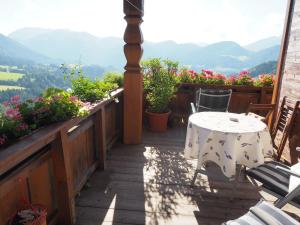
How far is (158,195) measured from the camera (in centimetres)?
238

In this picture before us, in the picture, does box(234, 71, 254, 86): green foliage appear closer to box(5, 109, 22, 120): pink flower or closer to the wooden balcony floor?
the wooden balcony floor

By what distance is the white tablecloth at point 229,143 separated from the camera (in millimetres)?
2107

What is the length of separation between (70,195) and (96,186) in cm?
64

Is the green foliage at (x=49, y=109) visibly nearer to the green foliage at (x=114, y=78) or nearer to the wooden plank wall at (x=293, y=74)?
the green foliage at (x=114, y=78)

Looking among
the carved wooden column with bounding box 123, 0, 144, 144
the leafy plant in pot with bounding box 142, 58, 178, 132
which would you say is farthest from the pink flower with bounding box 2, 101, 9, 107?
the leafy plant in pot with bounding box 142, 58, 178, 132

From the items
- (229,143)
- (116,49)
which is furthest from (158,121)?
(116,49)

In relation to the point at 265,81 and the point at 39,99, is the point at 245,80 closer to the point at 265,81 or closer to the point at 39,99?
the point at 265,81

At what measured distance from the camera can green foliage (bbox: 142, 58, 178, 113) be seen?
163 inches

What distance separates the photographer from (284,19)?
3.37 metres

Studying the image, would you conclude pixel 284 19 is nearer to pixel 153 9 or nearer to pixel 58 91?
pixel 153 9

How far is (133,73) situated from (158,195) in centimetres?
190

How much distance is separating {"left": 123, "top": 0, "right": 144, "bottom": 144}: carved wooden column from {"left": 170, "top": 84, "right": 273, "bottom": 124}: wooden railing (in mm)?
1400

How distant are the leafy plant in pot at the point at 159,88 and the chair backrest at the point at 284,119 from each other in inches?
72.2

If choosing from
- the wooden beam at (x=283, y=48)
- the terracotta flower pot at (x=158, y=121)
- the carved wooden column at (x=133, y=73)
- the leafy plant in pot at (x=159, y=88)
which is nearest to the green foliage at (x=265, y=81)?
the wooden beam at (x=283, y=48)
